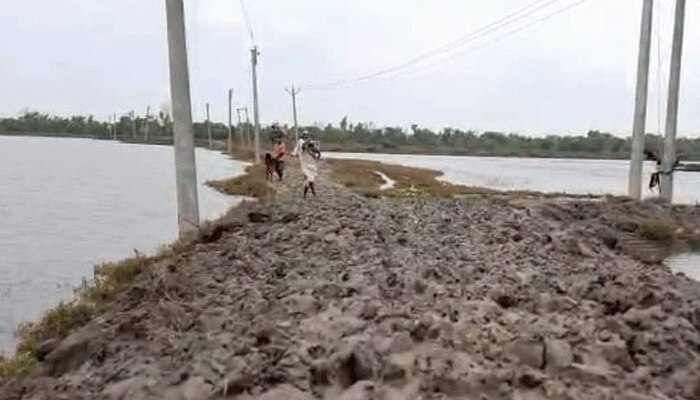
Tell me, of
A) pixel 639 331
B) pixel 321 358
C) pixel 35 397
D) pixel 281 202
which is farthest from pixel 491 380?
pixel 281 202

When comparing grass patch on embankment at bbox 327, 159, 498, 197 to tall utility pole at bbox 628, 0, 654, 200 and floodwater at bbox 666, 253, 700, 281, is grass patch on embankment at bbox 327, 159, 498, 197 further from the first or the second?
floodwater at bbox 666, 253, 700, 281

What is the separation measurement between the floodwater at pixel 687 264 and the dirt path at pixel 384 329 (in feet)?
4.83

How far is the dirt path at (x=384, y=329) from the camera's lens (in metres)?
6.11

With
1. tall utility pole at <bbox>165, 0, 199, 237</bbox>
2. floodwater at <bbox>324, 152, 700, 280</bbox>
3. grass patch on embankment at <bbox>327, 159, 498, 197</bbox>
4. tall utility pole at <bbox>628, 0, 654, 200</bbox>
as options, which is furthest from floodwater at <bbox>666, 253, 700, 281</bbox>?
grass patch on embankment at <bbox>327, 159, 498, 197</bbox>

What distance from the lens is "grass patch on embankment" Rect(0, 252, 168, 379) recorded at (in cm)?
819

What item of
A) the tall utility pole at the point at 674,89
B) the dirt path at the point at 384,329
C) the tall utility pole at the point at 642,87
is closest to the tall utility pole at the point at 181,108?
the dirt path at the point at 384,329

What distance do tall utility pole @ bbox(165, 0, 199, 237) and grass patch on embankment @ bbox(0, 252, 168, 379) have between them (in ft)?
3.76

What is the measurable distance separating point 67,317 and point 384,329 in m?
4.31

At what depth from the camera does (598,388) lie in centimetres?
617

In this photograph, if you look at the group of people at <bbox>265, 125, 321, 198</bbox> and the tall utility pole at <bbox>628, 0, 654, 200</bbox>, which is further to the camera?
the tall utility pole at <bbox>628, 0, 654, 200</bbox>

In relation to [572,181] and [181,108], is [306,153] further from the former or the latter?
[572,181]

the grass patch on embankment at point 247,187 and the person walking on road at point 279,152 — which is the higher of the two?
the person walking on road at point 279,152

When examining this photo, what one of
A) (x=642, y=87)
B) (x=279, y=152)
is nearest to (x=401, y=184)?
(x=279, y=152)

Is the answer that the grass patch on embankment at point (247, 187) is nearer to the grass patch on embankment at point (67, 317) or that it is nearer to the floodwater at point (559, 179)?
the floodwater at point (559, 179)
